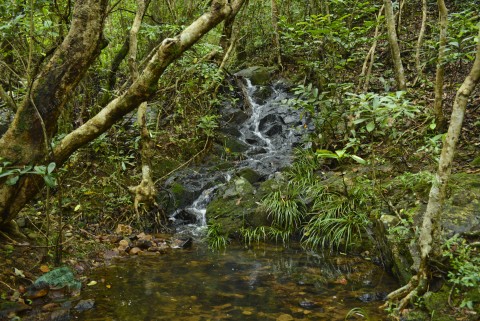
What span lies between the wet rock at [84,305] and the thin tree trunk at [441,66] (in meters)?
6.10

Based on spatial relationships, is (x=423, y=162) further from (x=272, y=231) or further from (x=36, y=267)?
(x=36, y=267)

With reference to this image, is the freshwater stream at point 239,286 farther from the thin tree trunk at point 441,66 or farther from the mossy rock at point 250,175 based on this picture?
the thin tree trunk at point 441,66

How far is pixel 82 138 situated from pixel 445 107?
7.31m

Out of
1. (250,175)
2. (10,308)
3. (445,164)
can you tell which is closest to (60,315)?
(10,308)

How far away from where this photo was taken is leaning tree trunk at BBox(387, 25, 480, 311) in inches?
138

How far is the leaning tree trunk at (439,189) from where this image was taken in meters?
3.50

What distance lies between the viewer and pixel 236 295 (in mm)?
4719

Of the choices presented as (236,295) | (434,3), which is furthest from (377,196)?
(434,3)

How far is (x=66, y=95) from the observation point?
4316mm

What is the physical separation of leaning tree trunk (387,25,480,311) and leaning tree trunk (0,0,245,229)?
260cm

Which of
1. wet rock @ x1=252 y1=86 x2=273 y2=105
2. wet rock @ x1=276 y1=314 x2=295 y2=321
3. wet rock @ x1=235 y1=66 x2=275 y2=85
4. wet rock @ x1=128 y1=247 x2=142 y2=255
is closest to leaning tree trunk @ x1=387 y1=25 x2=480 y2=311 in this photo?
wet rock @ x1=276 y1=314 x2=295 y2=321

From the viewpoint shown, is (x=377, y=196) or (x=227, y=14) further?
(x=377, y=196)

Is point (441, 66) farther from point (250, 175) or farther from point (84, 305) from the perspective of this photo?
point (84, 305)

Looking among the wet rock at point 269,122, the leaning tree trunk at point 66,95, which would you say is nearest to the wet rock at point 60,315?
the leaning tree trunk at point 66,95
